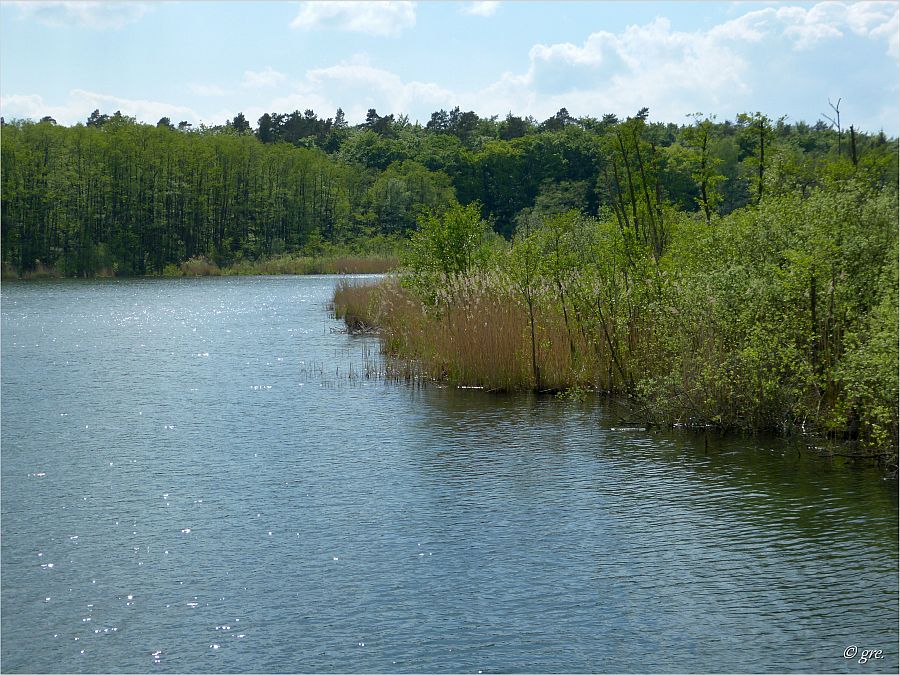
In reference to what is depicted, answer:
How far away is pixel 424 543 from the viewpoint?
8820 mm

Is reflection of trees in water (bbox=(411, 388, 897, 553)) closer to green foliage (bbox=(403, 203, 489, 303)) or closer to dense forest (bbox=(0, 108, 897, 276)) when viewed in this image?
green foliage (bbox=(403, 203, 489, 303))

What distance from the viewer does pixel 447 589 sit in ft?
25.2

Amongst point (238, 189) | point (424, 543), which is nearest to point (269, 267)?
point (238, 189)

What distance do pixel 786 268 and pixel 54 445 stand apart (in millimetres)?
9987

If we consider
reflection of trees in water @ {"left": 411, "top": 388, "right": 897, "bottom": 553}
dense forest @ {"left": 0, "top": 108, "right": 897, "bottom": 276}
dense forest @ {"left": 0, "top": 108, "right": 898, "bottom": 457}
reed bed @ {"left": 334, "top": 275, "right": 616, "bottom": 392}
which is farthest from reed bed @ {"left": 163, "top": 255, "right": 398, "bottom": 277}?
reflection of trees in water @ {"left": 411, "top": 388, "right": 897, "bottom": 553}

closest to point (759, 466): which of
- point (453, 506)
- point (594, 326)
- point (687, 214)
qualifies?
point (453, 506)

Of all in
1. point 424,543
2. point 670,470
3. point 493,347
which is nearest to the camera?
point 424,543

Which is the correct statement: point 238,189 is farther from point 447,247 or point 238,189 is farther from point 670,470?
point 670,470

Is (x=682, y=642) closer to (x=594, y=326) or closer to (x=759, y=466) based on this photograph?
(x=759, y=466)

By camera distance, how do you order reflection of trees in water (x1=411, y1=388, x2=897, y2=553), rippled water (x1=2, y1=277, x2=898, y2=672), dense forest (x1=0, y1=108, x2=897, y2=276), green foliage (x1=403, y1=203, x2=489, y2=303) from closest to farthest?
rippled water (x1=2, y1=277, x2=898, y2=672), reflection of trees in water (x1=411, y1=388, x2=897, y2=553), green foliage (x1=403, y1=203, x2=489, y2=303), dense forest (x1=0, y1=108, x2=897, y2=276)

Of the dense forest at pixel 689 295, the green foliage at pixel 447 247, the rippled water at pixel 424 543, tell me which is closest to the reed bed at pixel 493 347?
the dense forest at pixel 689 295

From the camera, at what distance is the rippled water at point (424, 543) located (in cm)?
672

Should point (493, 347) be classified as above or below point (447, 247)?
below

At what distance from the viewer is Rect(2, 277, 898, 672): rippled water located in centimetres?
672
